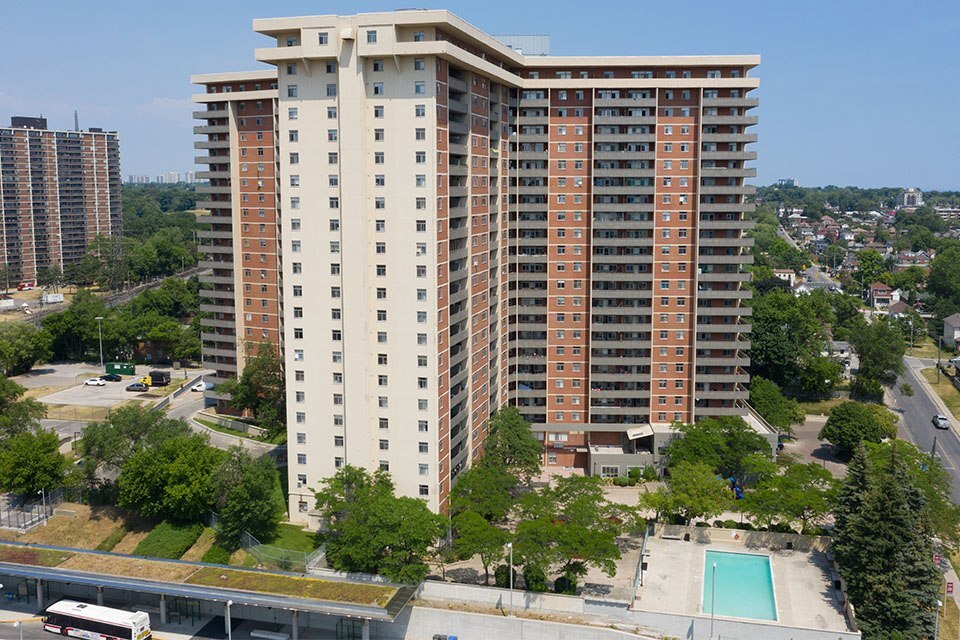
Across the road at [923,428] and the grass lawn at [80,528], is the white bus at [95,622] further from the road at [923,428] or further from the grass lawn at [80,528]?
the road at [923,428]

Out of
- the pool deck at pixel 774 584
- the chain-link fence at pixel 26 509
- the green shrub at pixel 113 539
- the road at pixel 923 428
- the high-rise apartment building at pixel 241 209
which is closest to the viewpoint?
the pool deck at pixel 774 584

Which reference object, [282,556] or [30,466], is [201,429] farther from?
[282,556]

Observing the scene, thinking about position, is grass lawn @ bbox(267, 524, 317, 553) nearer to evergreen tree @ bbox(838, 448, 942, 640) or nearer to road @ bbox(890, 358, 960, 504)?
evergreen tree @ bbox(838, 448, 942, 640)

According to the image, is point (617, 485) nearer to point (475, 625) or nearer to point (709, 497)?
point (709, 497)

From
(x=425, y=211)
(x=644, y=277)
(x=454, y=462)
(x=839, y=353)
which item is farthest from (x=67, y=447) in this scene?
(x=839, y=353)

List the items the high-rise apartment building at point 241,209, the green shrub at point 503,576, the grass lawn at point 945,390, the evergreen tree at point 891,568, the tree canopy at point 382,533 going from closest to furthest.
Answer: the evergreen tree at point 891,568 → the tree canopy at point 382,533 → the green shrub at point 503,576 → the high-rise apartment building at point 241,209 → the grass lawn at point 945,390

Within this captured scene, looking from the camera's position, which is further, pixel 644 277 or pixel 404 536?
pixel 644 277

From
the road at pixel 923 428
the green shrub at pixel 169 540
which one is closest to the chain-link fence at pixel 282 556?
the green shrub at pixel 169 540
